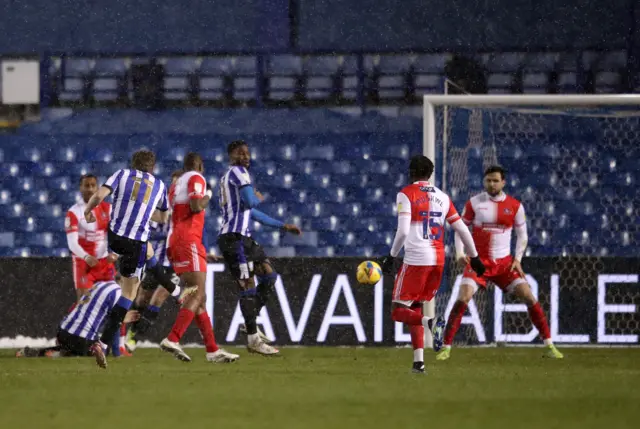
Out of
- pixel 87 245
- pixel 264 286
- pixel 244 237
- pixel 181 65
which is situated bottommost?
pixel 264 286

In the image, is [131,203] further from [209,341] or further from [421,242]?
[421,242]

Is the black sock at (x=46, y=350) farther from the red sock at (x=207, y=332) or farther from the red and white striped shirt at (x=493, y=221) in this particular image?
the red and white striped shirt at (x=493, y=221)

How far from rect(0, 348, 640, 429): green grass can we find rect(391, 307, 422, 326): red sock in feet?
1.18

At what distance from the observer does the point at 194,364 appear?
393 inches

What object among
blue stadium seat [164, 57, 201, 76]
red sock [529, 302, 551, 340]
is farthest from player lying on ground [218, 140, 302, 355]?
blue stadium seat [164, 57, 201, 76]

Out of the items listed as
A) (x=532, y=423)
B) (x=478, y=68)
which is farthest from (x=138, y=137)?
(x=532, y=423)

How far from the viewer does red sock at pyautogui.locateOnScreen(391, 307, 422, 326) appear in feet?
28.8

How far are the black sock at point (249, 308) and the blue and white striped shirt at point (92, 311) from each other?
1.01 metres

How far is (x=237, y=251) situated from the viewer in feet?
35.2

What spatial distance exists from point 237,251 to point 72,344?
1.59m

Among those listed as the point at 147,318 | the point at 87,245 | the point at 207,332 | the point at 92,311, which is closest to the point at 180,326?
the point at 207,332

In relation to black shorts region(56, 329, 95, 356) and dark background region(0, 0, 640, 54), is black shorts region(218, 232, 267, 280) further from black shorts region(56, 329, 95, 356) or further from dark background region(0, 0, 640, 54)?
dark background region(0, 0, 640, 54)

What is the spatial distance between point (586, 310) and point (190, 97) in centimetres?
876

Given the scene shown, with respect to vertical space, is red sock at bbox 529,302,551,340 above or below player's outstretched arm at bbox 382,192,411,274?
below
